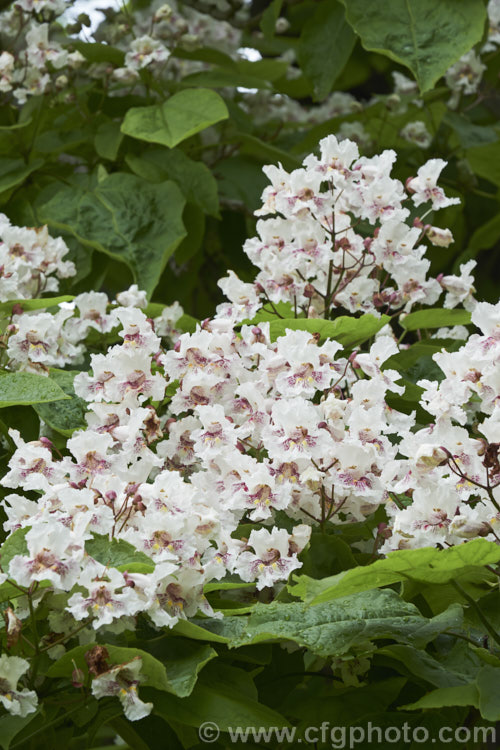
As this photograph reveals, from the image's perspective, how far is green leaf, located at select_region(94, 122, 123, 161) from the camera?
1.67 m

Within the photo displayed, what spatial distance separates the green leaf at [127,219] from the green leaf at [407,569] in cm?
75

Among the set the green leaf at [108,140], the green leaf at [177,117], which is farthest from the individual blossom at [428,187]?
the green leaf at [108,140]

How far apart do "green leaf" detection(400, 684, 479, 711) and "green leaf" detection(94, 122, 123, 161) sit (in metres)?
1.12

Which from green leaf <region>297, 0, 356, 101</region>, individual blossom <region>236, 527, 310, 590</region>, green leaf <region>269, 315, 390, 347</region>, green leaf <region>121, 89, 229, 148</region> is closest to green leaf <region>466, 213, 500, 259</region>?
green leaf <region>297, 0, 356, 101</region>

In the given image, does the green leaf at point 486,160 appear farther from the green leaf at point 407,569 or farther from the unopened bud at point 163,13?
the green leaf at point 407,569

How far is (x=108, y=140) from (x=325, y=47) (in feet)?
1.52

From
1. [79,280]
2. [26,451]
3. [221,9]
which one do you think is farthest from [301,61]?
[26,451]

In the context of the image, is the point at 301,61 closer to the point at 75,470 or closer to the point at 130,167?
the point at 130,167

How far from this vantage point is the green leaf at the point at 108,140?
1.67 meters

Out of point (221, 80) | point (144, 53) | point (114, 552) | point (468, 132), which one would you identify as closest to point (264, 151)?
point (221, 80)

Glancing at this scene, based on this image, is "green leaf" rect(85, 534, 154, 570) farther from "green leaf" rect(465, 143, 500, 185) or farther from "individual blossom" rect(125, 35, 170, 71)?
"green leaf" rect(465, 143, 500, 185)

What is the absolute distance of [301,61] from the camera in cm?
186

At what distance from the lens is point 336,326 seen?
3.63 feet

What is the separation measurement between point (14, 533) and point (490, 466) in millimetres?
405
